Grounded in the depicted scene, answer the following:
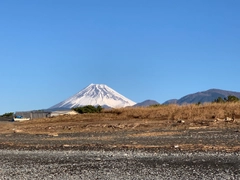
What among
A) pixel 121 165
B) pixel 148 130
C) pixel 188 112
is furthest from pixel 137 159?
pixel 188 112

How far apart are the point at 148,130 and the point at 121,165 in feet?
41.0

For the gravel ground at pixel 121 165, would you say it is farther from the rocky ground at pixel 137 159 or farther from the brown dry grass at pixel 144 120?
the brown dry grass at pixel 144 120

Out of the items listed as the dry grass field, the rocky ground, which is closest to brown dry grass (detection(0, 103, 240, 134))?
the dry grass field

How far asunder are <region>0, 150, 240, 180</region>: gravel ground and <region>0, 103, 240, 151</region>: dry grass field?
2089 millimetres

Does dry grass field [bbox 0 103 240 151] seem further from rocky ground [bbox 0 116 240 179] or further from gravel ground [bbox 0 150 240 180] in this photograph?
gravel ground [bbox 0 150 240 180]

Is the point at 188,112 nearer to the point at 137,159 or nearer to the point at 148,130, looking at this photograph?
the point at 148,130

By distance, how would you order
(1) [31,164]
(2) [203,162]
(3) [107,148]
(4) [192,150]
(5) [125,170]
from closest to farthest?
1. (5) [125,170]
2. (2) [203,162]
3. (1) [31,164]
4. (4) [192,150]
5. (3) [107,148]

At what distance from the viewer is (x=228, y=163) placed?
1254 centimetres

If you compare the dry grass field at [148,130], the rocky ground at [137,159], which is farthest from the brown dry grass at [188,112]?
the rocky ground at [137,159]

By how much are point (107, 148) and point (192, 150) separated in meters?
3.70

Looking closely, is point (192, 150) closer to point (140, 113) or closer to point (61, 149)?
point (61, 149)

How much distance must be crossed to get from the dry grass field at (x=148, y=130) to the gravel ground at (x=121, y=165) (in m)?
2.09

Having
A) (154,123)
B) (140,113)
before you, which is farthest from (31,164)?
(140,113)

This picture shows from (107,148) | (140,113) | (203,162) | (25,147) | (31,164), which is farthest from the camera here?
(140,113)
